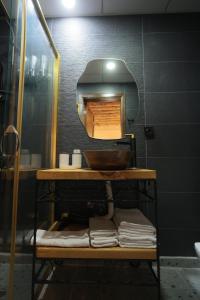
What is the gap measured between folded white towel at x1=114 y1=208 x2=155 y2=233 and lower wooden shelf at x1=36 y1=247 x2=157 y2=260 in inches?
4.4

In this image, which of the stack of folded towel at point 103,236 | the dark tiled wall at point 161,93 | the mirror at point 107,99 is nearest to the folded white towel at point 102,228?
the stack of folded towel at point 103,236

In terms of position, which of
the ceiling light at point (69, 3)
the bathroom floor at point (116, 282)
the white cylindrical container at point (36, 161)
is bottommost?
the bathroom floor at point (116, 282)

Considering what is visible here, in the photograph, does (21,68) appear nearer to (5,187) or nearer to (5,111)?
(5,111)

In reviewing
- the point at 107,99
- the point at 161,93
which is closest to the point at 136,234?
the point at 107,99

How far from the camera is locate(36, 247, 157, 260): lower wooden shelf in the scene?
1.20 m

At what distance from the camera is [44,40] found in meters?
1.60

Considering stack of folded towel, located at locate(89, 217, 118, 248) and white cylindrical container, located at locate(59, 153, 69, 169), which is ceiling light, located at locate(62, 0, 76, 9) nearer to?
white cylindrical container, located at locate(59, 153, 69, 169)

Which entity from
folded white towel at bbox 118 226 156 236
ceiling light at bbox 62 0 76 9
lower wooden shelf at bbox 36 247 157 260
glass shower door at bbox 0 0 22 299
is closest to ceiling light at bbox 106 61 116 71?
ceiling light at bbox 62 0 76 9

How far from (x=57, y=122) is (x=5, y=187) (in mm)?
999

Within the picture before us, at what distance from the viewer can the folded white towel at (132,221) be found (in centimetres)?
126

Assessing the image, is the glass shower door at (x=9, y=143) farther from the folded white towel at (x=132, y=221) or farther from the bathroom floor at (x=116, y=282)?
the folded white towel at (x=132, y=221)

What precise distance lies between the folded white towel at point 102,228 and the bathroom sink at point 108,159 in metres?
0.37

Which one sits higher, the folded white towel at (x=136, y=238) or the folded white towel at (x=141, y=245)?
the folded white towel at (x=136, y=238)

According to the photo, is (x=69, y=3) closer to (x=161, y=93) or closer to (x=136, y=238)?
(x=161, y=93)
